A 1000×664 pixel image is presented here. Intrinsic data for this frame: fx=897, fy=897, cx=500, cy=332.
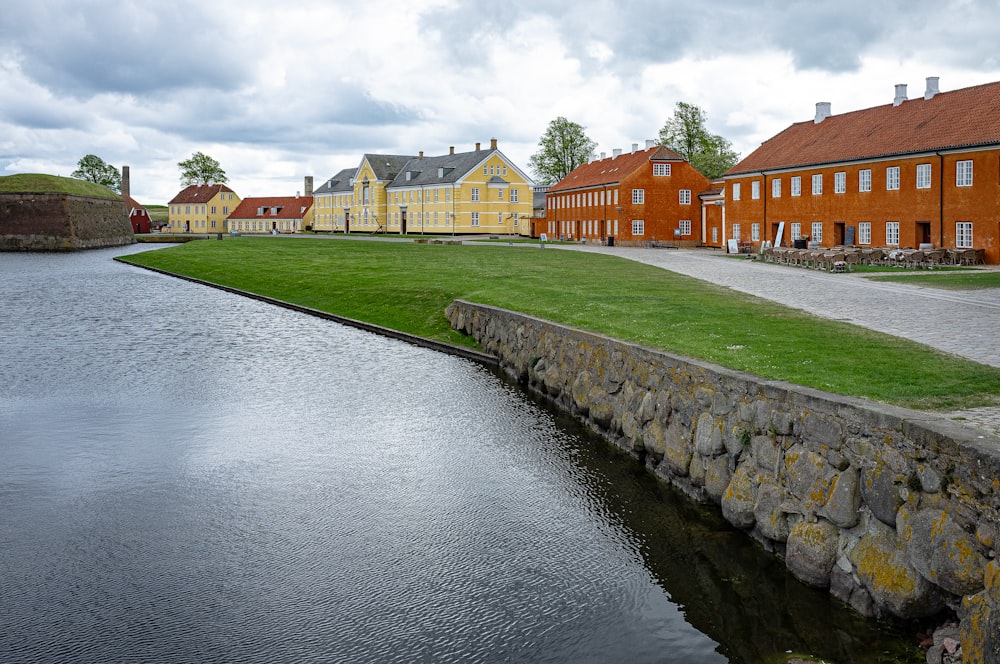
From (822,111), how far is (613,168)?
77.6 ft

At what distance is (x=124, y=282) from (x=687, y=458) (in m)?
37.9

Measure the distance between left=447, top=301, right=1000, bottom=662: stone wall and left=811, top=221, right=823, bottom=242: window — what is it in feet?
118

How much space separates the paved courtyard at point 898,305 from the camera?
524 inches

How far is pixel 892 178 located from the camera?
40.8m

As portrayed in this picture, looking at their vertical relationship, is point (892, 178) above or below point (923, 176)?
above

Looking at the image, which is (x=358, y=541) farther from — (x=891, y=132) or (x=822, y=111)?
(x=822, y=111)

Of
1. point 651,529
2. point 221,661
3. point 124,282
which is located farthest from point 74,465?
point 124,282

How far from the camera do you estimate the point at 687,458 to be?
1156 cm

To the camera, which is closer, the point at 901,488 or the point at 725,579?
the point at 901,488

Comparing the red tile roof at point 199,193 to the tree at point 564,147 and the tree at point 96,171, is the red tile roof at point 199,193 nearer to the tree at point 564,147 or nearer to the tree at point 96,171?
the tree at point 96,171

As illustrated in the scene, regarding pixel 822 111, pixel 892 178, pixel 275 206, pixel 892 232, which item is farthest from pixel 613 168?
pixel 275 206

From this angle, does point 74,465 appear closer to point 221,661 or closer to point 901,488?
point 221,661

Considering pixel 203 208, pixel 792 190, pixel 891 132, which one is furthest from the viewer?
pixel 203 208

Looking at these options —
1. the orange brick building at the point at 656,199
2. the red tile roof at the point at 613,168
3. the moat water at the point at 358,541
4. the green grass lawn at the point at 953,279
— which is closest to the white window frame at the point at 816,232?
the green grass lawn at the point at 953,279
